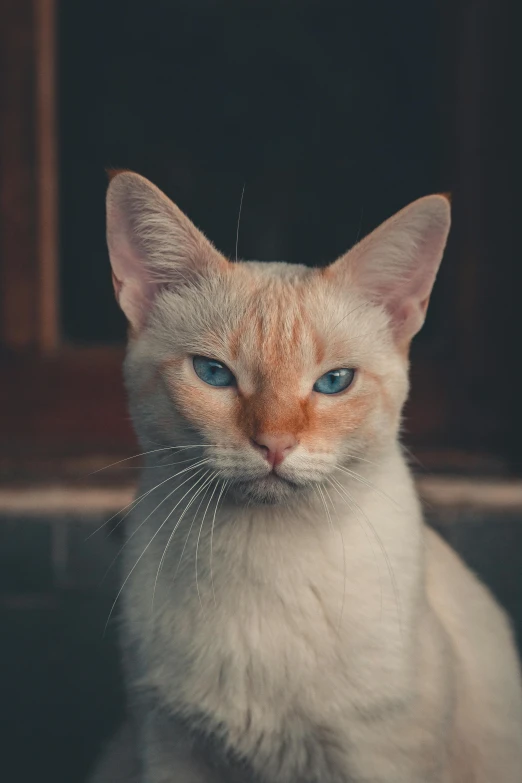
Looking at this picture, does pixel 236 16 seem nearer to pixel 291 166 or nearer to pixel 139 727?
pixel 291 166

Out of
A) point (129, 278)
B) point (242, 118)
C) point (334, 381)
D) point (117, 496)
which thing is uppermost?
point (242, 118)

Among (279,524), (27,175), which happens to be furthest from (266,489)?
(27,175)

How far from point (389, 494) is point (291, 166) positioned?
194cm

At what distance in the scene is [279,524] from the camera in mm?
1125

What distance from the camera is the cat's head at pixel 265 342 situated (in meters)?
1.03

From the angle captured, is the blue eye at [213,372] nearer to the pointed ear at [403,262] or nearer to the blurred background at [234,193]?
the pointed ear at [403,262]

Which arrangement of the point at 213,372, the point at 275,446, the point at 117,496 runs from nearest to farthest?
the point at 275,446
the point at 213,372
the point at 117,496

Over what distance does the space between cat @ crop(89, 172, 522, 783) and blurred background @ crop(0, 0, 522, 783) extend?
84 cm

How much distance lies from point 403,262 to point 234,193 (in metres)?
1.85

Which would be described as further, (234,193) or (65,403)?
(234,193)

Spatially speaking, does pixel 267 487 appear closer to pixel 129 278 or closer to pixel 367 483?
pixel 367 483

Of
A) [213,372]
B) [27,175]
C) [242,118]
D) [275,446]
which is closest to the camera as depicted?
[275,446]

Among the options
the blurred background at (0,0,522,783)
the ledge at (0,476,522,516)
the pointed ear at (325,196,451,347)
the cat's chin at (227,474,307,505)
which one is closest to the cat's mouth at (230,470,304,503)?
the cat's chin at (227,474,307,505)

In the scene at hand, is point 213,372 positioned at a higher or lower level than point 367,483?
higher
